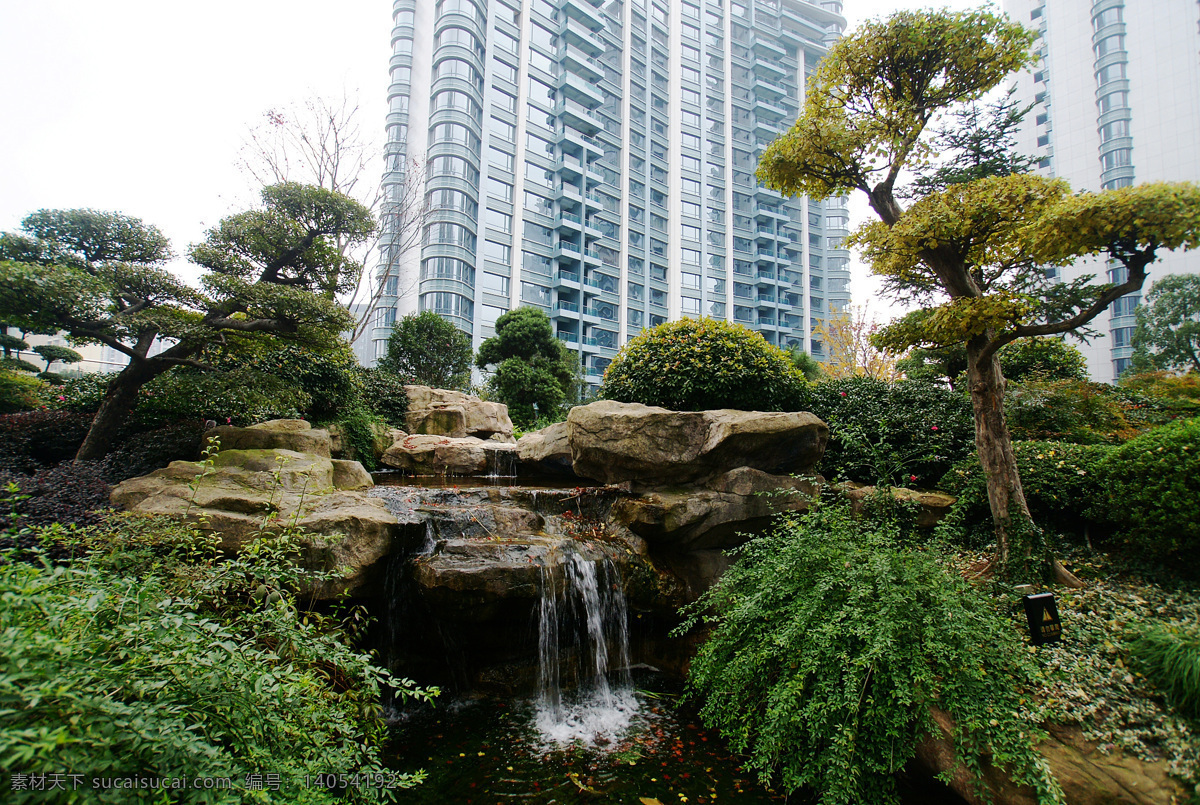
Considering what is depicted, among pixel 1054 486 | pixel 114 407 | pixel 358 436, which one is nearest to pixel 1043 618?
pixel 1054 486

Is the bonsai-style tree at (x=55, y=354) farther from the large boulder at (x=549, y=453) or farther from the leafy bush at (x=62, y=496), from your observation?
the large boulder at (x=549, y=453)

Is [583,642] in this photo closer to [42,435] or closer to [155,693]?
[155,693]

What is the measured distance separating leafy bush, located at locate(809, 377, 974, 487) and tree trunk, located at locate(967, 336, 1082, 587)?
1.58m

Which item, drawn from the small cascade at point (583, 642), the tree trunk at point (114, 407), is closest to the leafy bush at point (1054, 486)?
the small cascade at point (583, 642)

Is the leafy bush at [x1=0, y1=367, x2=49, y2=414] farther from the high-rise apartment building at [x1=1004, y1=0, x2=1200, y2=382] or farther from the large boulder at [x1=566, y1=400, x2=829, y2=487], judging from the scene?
the high-rise apartment building at [x1=1004, y1=0, x2=1200, y2=382]

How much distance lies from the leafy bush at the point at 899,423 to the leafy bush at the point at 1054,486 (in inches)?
30.7

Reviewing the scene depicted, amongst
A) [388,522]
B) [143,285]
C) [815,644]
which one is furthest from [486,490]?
[143,285]

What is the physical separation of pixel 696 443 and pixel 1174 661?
4.09m

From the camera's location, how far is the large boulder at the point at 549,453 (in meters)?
8.29

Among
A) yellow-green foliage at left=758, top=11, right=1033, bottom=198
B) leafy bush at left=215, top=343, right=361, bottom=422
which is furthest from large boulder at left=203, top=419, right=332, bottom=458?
yellow-green foliage at left=758, top=11, right=1033, bottom=198

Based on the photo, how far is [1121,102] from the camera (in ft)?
75.9

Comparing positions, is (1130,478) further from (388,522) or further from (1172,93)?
(1172,93)

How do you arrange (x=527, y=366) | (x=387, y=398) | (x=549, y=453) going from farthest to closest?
(x=527, y=366) < (x=387, y=398) < (x=549, y=453)

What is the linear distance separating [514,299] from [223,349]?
26346 mm
